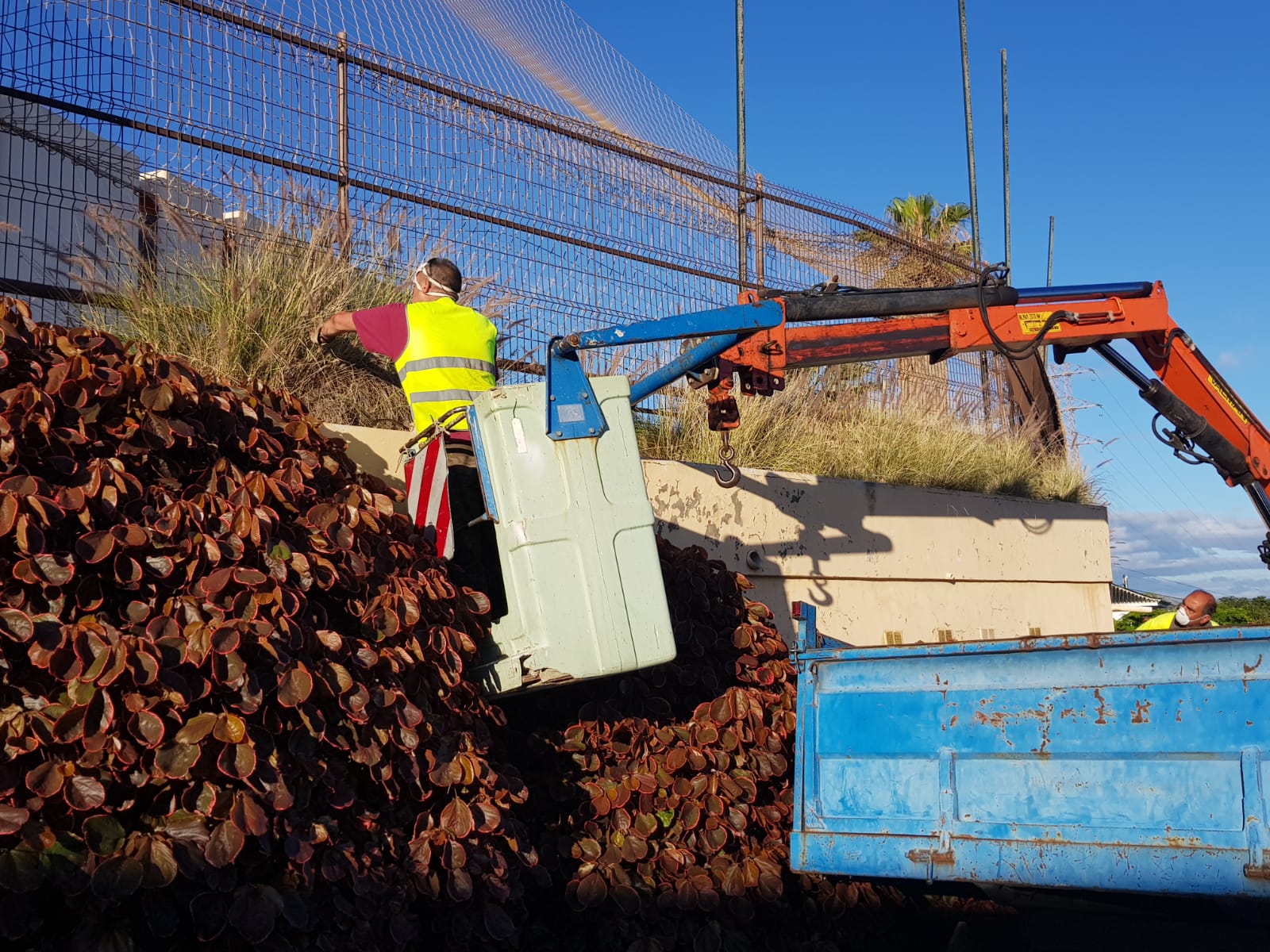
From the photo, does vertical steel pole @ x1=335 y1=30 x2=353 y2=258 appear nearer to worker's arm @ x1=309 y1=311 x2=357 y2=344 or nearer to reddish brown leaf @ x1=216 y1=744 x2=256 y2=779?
worker's arm @ x1=309 y1=311 x2=357 y2=344

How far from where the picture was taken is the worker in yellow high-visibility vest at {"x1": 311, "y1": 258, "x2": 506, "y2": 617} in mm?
5168

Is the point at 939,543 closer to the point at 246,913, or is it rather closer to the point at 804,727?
the point at 804,727

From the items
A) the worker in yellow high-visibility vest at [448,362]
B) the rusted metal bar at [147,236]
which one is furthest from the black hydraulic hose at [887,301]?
the rusted metal bar at [147,236]

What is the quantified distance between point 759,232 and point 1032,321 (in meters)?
4.22

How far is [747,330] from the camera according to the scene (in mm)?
6020

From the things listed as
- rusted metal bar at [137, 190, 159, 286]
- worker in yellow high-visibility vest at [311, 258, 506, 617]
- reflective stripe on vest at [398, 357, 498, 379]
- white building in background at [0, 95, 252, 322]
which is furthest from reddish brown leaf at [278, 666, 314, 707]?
rusted metal bar at [137, 190, 159, 286]

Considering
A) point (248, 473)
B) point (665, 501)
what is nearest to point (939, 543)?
point (665, 501)

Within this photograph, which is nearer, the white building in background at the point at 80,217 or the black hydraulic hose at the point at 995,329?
the white building in background at the point at 80,217

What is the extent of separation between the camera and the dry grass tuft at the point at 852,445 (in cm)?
839

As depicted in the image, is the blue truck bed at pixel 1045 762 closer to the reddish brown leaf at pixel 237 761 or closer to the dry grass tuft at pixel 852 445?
the reddish brown leaf at pixel 237 761

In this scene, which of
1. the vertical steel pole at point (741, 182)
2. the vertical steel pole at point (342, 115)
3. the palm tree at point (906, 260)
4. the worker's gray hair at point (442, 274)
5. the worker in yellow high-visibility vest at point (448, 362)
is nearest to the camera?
the worker in yellow high-visibility vest at point (448, 362)

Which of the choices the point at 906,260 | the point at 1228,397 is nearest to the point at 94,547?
the point at 1228,397

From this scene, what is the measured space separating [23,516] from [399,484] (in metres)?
2.25

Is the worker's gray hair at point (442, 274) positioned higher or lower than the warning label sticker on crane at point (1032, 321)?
higher
